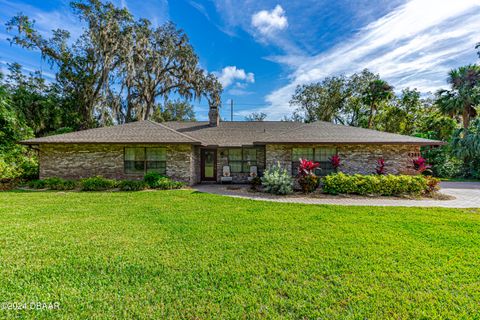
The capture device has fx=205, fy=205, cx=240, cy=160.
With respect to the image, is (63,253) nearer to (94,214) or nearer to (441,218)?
(94,214)

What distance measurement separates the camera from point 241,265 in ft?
10.4

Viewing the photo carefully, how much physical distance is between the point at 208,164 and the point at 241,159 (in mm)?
2104

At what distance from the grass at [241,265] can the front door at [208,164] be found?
22.7 ft

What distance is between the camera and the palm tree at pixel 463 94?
52.6ft

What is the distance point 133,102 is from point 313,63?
54.6 feet

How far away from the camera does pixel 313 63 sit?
14930 mm

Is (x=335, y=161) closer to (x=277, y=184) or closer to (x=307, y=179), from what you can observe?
(x=307, y=179)

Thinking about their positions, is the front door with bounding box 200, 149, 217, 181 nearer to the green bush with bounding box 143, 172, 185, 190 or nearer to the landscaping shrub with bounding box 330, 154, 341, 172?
the green bush with bounding box 143, 172, 185, 190

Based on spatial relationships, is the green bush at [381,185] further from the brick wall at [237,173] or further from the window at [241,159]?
the window at [241,159]

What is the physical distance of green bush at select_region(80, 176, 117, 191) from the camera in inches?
372

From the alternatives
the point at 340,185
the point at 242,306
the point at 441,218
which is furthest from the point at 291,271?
the point at 340,185


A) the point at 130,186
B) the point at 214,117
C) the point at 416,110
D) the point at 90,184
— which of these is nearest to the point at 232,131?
the point at 214,117

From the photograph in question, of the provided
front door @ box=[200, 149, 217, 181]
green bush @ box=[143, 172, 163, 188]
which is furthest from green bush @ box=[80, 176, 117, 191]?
front door @ box=[200, 149, 217, 181]

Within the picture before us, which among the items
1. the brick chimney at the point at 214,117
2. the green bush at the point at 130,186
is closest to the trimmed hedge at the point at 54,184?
the green bush at the point at 130,186
